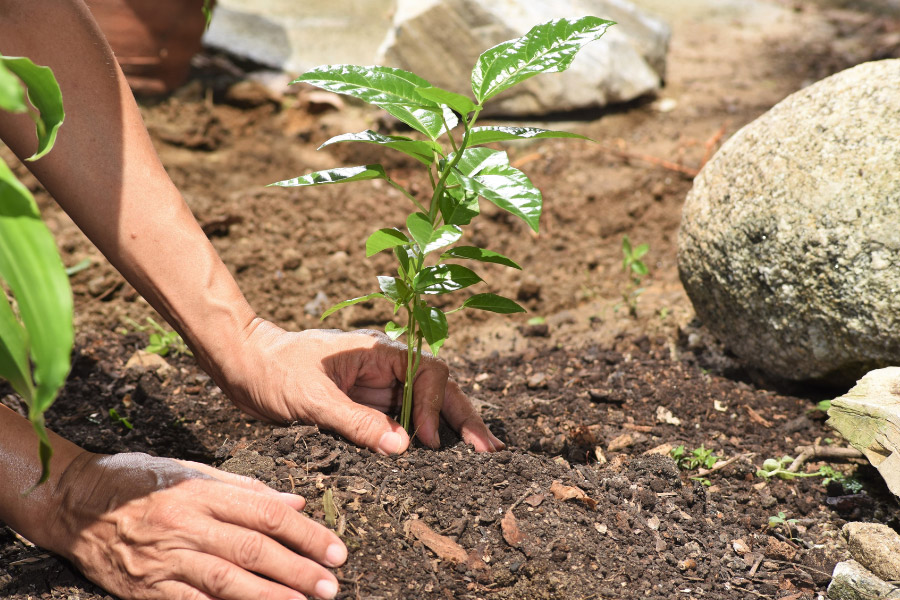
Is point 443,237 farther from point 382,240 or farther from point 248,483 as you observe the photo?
point 248,483

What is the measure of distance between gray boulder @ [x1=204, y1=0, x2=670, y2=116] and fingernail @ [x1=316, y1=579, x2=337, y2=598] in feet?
12.3

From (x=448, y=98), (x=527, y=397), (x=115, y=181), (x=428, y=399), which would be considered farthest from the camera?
(x=527, y=397)

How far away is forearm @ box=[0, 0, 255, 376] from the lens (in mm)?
1859

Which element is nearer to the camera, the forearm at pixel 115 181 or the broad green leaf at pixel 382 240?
the broad green leaf at pixel 382 240

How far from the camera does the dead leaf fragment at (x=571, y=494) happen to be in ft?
6.24

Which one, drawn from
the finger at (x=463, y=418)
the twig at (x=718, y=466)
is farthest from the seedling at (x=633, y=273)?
the finger at (x=463, y=418)

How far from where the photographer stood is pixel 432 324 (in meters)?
1.80

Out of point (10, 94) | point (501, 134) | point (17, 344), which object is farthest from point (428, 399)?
point (10, 94)

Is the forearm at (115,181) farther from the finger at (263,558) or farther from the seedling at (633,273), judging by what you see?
the seedling at (633,273)

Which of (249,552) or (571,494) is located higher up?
(249,552)

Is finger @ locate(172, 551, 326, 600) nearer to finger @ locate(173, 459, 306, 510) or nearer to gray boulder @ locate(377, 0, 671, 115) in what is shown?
finger @ locate(173, 459, 306, 510)

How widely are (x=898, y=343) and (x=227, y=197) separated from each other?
3.20 m

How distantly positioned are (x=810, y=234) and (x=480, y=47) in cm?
298

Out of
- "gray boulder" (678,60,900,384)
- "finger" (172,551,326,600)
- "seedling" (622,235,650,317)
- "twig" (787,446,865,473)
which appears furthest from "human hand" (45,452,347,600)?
"seedling" (622,235,650,317)
